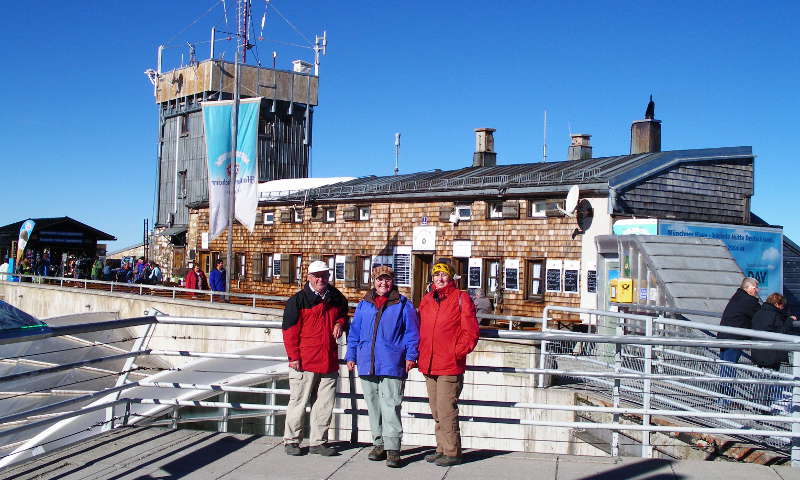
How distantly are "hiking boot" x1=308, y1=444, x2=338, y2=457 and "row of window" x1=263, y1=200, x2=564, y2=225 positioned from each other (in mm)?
16889

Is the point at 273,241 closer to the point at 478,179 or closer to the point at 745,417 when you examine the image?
the point at 478,179

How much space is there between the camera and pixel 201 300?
28172 mm

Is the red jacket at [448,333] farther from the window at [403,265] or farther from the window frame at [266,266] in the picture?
the window frame at [266,266]

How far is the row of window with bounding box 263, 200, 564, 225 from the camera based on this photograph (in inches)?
957

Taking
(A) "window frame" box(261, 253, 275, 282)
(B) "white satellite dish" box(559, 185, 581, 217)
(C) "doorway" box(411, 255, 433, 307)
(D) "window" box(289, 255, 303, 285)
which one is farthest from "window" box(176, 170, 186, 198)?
(B) "white satellite dish" box(559, 185, 581, 217)

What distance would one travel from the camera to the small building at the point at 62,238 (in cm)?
4388

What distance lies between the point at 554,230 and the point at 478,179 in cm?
453

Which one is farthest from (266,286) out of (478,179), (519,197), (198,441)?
(198,441)

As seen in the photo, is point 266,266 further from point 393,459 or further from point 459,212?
point 393,459

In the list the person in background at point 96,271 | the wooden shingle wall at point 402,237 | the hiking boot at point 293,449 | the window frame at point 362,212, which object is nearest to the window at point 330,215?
the wooden shingle wall at point 402,237

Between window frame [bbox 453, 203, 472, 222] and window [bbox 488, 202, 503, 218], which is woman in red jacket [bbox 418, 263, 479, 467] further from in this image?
window frame [bbox 453, 203, 472, 222]

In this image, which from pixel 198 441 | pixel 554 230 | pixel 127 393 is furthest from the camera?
pixel 554 230

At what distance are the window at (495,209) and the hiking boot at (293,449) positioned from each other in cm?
1874

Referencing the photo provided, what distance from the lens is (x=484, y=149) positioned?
34031 millimetres
